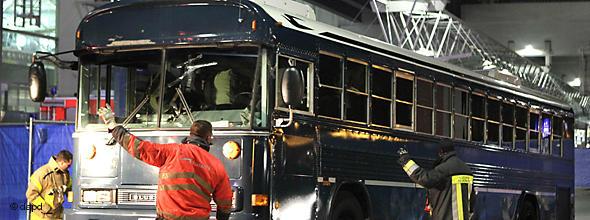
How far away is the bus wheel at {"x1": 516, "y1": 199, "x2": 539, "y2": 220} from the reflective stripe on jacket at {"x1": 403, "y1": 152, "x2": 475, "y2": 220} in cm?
673

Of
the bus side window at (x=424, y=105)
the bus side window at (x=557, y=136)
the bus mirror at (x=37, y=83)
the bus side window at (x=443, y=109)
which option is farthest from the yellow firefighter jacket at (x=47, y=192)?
the bus side window at (x=557, y=136)

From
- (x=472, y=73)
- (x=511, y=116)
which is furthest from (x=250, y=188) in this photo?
(x=511, y=116)

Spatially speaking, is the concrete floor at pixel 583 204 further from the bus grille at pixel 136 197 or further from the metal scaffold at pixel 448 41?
the bus grille at pixel 136 197

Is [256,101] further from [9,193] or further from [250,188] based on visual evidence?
[9,193]

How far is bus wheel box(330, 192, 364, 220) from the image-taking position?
11.7 metres

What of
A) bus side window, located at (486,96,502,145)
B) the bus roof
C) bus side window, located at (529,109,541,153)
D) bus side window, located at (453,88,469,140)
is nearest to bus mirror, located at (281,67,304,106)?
the bus roof

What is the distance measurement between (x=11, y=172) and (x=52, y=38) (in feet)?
74.3

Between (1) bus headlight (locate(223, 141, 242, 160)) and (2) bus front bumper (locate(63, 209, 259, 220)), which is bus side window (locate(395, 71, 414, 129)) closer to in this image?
(1) bus headlight (locate(223, 141, 242, 160))

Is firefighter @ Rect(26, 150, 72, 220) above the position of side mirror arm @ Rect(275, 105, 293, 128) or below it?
below

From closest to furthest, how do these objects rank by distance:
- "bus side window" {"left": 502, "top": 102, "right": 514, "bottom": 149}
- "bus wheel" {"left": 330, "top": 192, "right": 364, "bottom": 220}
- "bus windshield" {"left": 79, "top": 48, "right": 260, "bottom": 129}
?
"bus windshield" {"left": 79, "top": 48, "right": 260, "bottom": 129} < "bus wheel" {"left": 330, "top": 192, "right": 364, "bottom": 220} < "bus side window" {"left": 502, "top": 102, "right": 514, "bottom": 149}

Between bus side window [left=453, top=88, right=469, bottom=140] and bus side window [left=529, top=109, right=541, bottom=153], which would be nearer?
bus side window [left=453, top=88, right=469, bottom=140]

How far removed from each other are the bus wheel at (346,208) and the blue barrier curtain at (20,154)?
532cm

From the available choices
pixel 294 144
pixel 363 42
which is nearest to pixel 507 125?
pixel 363 42

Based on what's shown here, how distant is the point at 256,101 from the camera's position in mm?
10453
